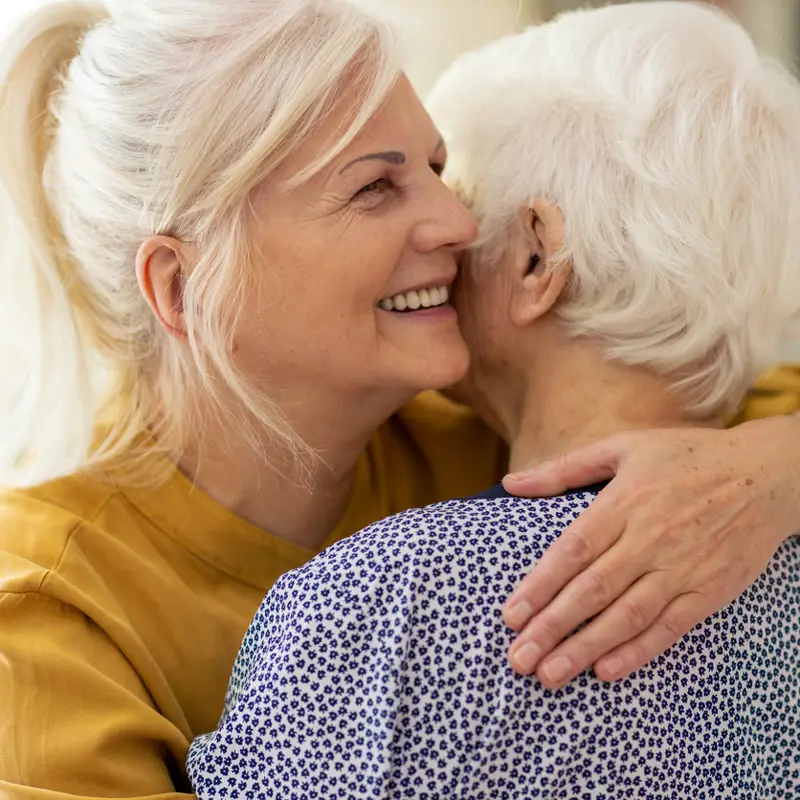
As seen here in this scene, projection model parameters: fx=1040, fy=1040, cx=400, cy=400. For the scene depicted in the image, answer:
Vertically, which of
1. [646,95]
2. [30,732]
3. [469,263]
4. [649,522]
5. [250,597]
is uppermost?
[646,95]

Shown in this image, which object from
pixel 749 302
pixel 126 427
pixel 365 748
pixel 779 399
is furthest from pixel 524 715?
pixel 779 399

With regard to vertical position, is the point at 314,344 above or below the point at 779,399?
above

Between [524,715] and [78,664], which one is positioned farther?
[78,664]

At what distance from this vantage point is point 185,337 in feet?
4.79

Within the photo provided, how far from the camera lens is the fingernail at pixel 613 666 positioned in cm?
109

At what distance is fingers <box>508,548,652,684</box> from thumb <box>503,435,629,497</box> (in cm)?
13

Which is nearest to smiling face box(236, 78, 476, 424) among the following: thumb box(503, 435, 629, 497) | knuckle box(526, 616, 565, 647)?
thumb box(503, 435, 629, 497)

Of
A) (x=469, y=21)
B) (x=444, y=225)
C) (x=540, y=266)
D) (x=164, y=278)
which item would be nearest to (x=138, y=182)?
(x=164, y=278)

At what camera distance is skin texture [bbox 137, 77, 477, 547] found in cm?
138

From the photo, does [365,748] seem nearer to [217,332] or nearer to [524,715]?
[524,715]

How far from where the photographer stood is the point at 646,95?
1.37 m

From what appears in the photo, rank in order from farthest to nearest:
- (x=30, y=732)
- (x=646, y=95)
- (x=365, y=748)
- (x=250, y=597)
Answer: (x=250, y=597) → (x=646, y=95) → (x=30, y=732) → (x=365, y=748)

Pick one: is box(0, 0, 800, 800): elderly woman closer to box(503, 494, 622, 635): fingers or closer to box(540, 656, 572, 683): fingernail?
box(503, 494, 622, 635): fingers

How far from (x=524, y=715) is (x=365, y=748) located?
17cm
